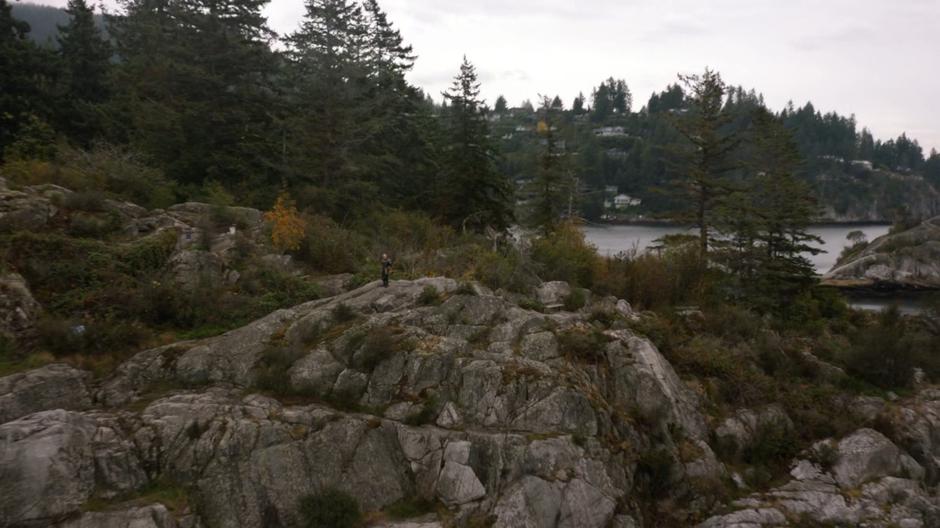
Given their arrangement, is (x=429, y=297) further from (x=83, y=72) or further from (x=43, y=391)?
(x=83, y=72)

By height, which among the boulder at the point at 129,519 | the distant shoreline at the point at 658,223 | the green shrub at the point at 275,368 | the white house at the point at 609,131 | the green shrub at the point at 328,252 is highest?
the white house at the point at 609,131

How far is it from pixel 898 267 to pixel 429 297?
168ft

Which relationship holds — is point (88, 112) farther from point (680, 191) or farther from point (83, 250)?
point (680, 191)

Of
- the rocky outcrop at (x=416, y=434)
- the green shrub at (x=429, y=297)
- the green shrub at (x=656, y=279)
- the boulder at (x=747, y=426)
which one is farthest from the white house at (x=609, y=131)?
the rocky outcrop at (x=416, y=434)

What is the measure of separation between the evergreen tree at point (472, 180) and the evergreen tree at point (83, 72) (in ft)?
57.6

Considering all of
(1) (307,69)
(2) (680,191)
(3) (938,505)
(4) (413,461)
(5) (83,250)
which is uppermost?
(1) (307,69)

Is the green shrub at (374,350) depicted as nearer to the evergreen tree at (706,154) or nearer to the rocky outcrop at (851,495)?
the rocky outcrop at (851,495)

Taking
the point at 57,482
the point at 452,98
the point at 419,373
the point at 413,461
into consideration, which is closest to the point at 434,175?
the point at 452,98

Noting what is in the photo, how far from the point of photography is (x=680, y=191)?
28.3 metres

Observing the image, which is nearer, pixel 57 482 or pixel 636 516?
A: pixel 57 482

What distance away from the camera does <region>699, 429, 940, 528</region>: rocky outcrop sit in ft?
39.0

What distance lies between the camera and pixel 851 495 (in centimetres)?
1278

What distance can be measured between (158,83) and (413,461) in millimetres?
23385

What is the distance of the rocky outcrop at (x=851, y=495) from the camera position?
11.9m
